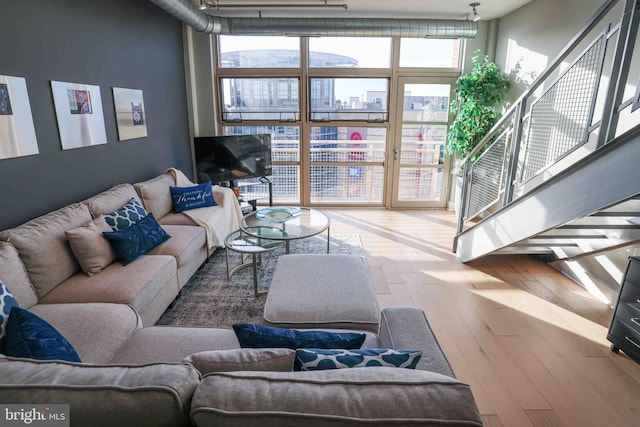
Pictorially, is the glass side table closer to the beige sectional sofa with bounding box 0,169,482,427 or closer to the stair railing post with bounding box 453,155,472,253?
the beige sectional sofa with bounding box 0,169,482,427

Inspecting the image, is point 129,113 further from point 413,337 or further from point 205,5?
point 413,337

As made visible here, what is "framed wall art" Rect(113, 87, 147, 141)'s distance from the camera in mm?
3691

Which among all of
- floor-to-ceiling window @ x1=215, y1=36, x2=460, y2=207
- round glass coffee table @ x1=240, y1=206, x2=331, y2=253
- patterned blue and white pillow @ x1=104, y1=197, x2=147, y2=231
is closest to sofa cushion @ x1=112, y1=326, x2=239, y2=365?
patterned blue and white pillow @ x1=104, y1=197, x2=147, y2=231

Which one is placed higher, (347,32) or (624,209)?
(347,32)

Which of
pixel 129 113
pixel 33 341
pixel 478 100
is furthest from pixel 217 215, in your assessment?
pixel 478 100

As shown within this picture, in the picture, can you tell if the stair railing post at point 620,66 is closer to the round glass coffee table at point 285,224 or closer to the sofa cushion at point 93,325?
the round glass coffee table at point 285,224

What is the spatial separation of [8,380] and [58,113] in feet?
8.58

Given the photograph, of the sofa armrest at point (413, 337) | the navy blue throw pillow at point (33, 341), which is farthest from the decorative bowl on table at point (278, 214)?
the navy blue throw pillow at point (33, 341)

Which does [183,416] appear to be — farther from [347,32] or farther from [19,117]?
[347,32]

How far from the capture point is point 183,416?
91cm

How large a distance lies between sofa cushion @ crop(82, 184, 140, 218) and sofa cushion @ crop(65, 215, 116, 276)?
1.22 feet

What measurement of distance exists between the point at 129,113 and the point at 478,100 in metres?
4.17

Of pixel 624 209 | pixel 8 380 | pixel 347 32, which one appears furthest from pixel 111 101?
pixel 624 209

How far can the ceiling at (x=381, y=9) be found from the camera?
4348 mm
